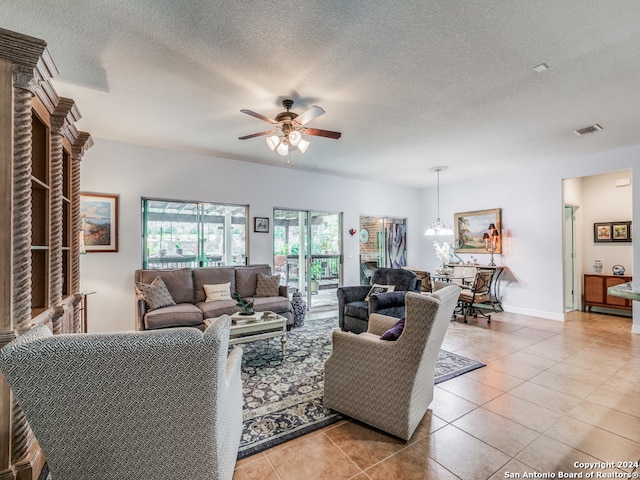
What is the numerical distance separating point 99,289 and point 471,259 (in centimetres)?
696

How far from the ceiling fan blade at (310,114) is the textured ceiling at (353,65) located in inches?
11.0

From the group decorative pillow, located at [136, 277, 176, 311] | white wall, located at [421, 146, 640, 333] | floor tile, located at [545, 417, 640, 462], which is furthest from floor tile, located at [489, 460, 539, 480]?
white wall, located at [421, 146, 640, 333]

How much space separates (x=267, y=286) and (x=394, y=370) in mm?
3209

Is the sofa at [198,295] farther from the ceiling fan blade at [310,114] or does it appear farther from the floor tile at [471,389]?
the ceiling fan blade at [310,114]

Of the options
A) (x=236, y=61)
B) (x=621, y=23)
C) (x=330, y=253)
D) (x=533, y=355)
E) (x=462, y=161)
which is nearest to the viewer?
(x=621, y=23)

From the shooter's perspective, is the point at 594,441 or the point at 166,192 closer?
the point at 594,441

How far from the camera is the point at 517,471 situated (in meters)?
1.80

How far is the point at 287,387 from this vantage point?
2871mm

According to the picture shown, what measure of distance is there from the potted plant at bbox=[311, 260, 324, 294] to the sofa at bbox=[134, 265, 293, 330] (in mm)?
1290

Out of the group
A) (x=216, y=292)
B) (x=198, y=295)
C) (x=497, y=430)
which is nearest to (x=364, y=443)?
(x=497, y=430)

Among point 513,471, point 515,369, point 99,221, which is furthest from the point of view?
point 99,221

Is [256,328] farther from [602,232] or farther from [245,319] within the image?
[602,232]

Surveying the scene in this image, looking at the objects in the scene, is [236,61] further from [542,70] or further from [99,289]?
[99,289]

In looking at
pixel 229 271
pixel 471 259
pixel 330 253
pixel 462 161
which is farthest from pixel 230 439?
pixel 471 259
